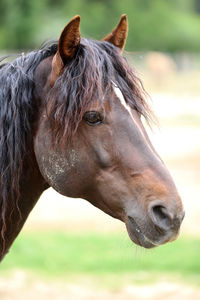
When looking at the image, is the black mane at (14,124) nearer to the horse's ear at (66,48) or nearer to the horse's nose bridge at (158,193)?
the horse's ear at (66,48)

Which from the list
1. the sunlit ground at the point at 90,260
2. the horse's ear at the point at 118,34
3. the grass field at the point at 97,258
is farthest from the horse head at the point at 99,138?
the grass field at the point at 97,258

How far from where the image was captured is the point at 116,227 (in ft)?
28.1

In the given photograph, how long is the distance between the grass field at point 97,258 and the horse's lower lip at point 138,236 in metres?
3.80

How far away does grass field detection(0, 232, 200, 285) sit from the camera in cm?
654

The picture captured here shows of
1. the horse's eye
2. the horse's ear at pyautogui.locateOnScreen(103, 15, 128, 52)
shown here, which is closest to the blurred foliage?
the horse's ear at pyautogui.locateOnScreen(103, 15, 128, 52)

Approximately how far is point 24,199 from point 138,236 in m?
0.64

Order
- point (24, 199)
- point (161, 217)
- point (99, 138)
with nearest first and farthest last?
point (161, 217) → point (99, 138) → point (24, 199)

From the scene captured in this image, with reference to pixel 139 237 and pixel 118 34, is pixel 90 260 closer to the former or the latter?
pixel 118 34

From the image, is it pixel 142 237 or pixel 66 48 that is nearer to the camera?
pixel 142 237

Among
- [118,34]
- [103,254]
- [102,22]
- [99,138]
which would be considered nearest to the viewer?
[99,138]

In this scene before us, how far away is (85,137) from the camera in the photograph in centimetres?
261

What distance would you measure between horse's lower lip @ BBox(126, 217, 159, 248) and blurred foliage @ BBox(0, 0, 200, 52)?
3598 centimetres

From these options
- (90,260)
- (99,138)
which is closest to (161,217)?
(99,138)

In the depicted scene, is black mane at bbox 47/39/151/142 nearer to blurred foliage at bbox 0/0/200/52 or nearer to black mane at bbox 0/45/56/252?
black mane at bbox 0/45/56/252
